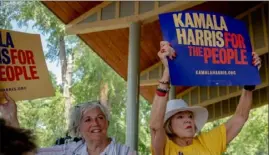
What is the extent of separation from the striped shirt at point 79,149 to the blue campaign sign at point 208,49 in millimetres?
405

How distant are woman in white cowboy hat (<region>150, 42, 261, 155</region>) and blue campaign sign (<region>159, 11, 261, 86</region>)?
88 mm

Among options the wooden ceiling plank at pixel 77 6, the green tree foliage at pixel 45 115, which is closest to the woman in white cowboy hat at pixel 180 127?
the wooden ceiling plank at pixel 77 6

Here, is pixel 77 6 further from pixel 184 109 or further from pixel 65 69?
pixel 65 69

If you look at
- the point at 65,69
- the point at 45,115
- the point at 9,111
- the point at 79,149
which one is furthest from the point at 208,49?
the point at 65,69

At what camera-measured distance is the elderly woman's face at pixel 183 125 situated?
2279 millimetres

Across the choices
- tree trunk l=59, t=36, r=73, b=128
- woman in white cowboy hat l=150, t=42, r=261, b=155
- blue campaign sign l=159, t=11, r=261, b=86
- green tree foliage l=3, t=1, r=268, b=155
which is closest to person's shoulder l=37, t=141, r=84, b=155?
woman in white cowboy hat l=150, t=42, r=261, b=155

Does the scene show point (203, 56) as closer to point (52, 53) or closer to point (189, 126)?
point (189, 126)

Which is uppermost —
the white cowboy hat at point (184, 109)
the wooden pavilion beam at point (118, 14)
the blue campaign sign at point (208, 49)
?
the wooden pavilion beam at point (118, 14)

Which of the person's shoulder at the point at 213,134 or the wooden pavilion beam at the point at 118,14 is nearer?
the person's shoulder at the point at 213,134

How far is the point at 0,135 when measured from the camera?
107cm

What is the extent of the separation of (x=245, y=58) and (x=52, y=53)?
1283 centimetres

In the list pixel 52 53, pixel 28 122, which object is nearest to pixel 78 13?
pixel 28 122

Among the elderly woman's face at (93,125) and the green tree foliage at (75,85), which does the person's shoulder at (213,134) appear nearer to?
the elderly woman's face at (93,125)

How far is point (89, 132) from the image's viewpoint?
2248mm
